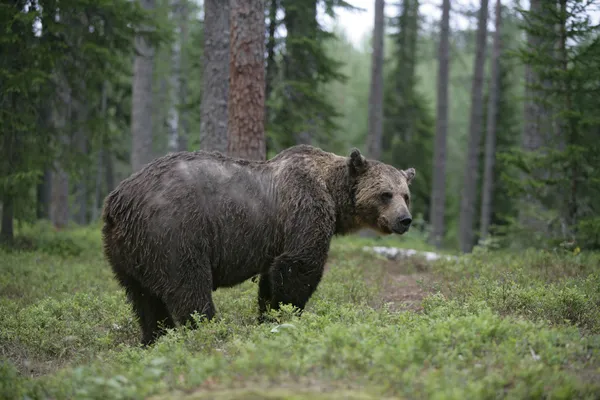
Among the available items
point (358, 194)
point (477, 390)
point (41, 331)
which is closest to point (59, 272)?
point (41, 331)

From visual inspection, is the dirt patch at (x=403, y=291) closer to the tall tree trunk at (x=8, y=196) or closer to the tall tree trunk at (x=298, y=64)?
the tall tree trunk at (x=8, y=196)

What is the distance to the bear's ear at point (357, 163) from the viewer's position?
25.0ft

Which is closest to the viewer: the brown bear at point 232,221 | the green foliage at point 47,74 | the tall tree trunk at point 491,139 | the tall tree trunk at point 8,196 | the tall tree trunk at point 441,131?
the brown bear at point 232,221

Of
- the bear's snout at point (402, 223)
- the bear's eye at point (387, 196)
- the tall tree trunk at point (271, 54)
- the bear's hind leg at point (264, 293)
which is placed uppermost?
the tall tree trunk at point (271, 54)

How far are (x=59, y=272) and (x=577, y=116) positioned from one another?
1051cm

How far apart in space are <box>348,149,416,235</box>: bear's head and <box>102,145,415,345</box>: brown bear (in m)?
0.01

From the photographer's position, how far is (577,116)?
41.1ft

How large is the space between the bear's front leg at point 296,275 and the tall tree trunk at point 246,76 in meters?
4.26

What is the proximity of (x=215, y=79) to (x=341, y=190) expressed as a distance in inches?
223

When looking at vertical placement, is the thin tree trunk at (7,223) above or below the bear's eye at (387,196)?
below

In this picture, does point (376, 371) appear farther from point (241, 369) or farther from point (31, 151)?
point (31, 151)

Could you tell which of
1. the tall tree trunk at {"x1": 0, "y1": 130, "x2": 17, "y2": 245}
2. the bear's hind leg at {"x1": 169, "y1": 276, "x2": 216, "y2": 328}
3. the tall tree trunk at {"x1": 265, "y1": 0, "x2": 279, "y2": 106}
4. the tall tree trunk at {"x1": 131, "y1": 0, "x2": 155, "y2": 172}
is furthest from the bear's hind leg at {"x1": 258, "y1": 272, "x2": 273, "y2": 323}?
the tall tree trunk at {"x1": 265, "y1": 0, "x2": 279, "y2": 106}

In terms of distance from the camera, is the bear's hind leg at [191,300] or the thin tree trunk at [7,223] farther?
the thin tree trunk at [7,223]

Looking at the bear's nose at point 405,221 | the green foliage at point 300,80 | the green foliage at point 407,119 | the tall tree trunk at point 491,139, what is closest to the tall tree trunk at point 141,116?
the green foliage at point 300,80
